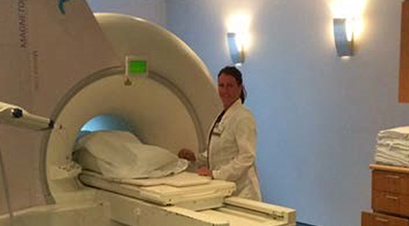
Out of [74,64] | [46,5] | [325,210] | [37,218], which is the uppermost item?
[46,5]

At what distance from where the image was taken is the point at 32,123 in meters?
1.65

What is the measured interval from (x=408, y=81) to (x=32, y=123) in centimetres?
251

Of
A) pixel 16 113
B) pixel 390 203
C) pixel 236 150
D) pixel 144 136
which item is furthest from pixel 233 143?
pixel 390 203

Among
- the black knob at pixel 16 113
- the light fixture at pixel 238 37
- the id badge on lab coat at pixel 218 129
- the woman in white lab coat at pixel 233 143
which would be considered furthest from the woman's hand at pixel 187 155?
the light fixture at pixel 238 37

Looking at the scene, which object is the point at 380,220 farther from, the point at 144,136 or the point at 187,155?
the point at 144,136

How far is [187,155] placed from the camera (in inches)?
105

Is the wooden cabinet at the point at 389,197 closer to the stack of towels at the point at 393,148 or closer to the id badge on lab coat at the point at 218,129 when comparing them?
the stack of towels at the point at 393,148

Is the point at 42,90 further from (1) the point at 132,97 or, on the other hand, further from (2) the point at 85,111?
(1) the point at 132,97

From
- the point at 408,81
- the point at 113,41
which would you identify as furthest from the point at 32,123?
the point at 408,81

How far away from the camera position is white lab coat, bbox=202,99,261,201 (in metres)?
2.35

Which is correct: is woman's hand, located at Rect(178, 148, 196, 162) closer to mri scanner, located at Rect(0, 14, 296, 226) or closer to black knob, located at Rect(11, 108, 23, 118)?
mri scanner, located at Rect(0, 14, 296, 226)

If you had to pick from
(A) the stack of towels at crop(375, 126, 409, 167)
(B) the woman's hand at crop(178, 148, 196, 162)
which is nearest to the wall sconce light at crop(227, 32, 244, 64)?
(A) the stack of towels at crop(375, 126, 409, 167)

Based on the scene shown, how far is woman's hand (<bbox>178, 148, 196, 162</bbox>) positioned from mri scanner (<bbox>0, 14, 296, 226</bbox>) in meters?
Result: 0.03

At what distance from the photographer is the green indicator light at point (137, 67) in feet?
7.92
